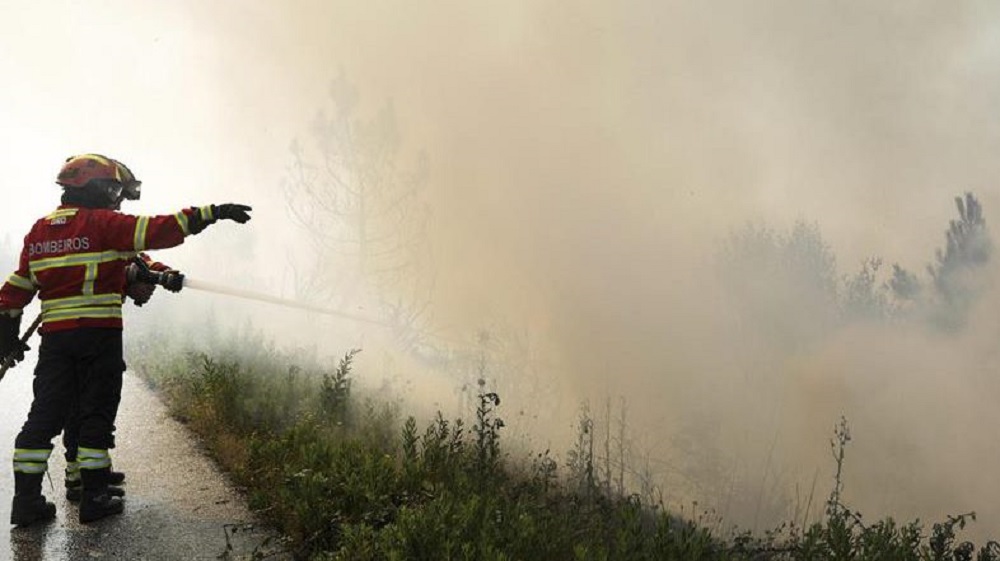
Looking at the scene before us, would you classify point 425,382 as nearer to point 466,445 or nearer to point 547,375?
point 466,445

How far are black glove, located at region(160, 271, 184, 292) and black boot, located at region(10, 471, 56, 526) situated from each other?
125 cm

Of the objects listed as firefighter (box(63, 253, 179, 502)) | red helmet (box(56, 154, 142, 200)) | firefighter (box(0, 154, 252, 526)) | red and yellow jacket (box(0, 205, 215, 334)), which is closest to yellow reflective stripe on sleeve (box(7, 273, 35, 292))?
firefighter (box(0, 154, 252, 526))

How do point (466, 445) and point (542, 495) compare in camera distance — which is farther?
Answer: point (466, 445)

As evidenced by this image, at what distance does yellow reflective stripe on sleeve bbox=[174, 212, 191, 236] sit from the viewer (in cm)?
382

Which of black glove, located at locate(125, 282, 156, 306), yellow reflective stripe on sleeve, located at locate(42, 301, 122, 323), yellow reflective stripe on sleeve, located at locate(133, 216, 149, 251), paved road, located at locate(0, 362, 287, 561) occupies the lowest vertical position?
paved road, located at locate(0, 362, 287, 561)

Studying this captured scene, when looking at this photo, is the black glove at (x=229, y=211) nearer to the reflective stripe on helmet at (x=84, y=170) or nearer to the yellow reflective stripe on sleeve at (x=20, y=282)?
the reflective stripe on helmet at (x=84, y=170)

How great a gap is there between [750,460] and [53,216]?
184 ft

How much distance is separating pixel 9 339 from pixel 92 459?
3.51ft

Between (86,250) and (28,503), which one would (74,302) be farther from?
(28,503)

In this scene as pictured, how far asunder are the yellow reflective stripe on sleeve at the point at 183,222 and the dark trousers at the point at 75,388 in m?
0.81

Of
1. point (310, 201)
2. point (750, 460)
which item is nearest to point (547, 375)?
point (310, 201)

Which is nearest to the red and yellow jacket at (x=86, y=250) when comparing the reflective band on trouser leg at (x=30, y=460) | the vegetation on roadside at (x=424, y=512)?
the reflective band on trouser leg at (x=30, y=460)

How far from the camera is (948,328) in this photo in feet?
148

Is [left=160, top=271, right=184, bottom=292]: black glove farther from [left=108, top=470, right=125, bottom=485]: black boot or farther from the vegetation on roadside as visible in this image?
[left=108, top=470, right=125, bottom=485]: black boot
